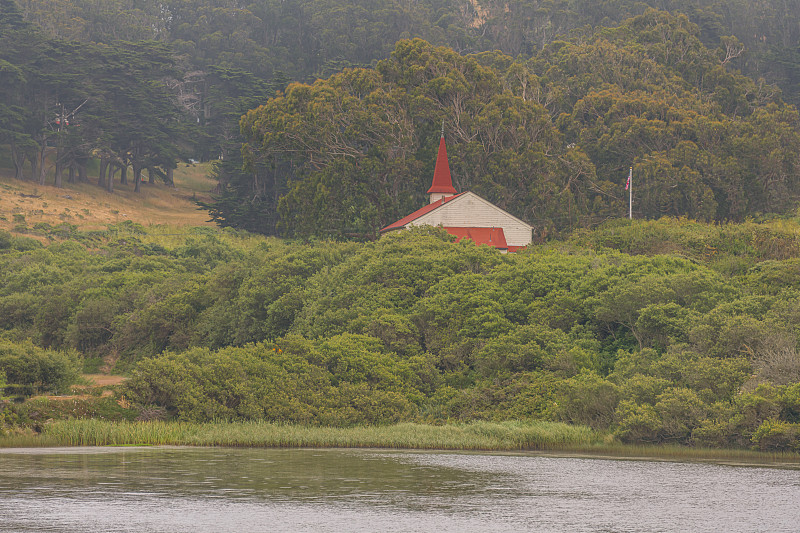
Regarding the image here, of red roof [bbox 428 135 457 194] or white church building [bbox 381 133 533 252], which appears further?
red roof [bbox 428 135 457 194]

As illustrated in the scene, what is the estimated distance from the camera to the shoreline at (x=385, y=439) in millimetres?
33656

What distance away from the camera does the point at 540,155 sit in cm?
8031

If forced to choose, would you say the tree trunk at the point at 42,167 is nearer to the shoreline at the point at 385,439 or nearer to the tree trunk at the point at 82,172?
the tree trunk at the point at 82,172

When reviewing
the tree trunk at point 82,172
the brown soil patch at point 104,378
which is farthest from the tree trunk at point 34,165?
the brown soil patch at point 104,378

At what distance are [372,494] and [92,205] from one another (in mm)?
90468

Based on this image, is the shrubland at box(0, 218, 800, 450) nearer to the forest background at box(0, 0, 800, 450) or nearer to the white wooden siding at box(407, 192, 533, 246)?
the forest background at box(0, 0, 800, 450)

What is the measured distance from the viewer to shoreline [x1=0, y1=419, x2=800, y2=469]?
3366 centimetres

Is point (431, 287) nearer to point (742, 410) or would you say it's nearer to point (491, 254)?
point (491, 254)

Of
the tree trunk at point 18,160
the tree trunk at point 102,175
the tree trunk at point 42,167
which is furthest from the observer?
the tree trunk at point 102,175

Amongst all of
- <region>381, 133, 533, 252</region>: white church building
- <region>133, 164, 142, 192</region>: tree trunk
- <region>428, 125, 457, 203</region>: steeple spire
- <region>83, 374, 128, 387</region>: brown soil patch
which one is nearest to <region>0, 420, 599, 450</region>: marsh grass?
<region>83, 374, 128, 387</region>: brown soil patch

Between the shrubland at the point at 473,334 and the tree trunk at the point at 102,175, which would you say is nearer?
the shrubland at the point at 473,334

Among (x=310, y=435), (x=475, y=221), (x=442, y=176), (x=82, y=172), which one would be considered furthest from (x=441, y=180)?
(x=82, y=172)

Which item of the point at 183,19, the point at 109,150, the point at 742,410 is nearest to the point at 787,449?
the point at 742,410

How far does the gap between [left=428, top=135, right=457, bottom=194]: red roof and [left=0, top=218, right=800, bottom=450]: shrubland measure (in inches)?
542
